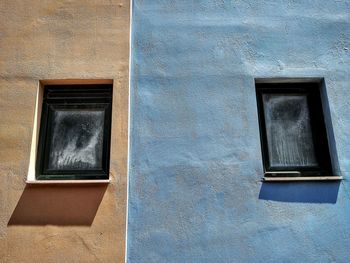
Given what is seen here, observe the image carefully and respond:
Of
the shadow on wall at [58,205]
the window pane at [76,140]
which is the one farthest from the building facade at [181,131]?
the window pane at [76,140]

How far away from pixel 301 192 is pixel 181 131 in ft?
5.25

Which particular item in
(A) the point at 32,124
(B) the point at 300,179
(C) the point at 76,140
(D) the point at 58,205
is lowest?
(D) the point at 58,205

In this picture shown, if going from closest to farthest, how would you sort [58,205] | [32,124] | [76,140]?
[58,205], [32,124], [76,140]

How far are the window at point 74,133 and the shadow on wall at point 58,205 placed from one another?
0.24 metres

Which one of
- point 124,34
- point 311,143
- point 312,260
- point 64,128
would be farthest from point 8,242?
point 311,143

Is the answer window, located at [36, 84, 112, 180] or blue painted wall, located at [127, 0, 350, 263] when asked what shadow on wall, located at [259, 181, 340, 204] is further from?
window, located at [36, 84, 112, 180]

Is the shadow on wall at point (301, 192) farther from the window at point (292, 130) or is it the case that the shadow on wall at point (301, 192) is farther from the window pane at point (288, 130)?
the window pane at point (288, 130)

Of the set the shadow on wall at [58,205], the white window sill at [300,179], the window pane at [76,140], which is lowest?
the shadow on wall at [58,205]

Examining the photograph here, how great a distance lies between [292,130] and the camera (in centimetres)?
511

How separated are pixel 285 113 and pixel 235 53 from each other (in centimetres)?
103

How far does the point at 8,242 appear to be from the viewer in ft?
14.6

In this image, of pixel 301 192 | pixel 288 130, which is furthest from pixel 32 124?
pixel 301 192

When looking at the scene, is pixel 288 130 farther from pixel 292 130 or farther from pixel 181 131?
pixel 181 131

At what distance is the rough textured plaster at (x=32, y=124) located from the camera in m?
4.46
